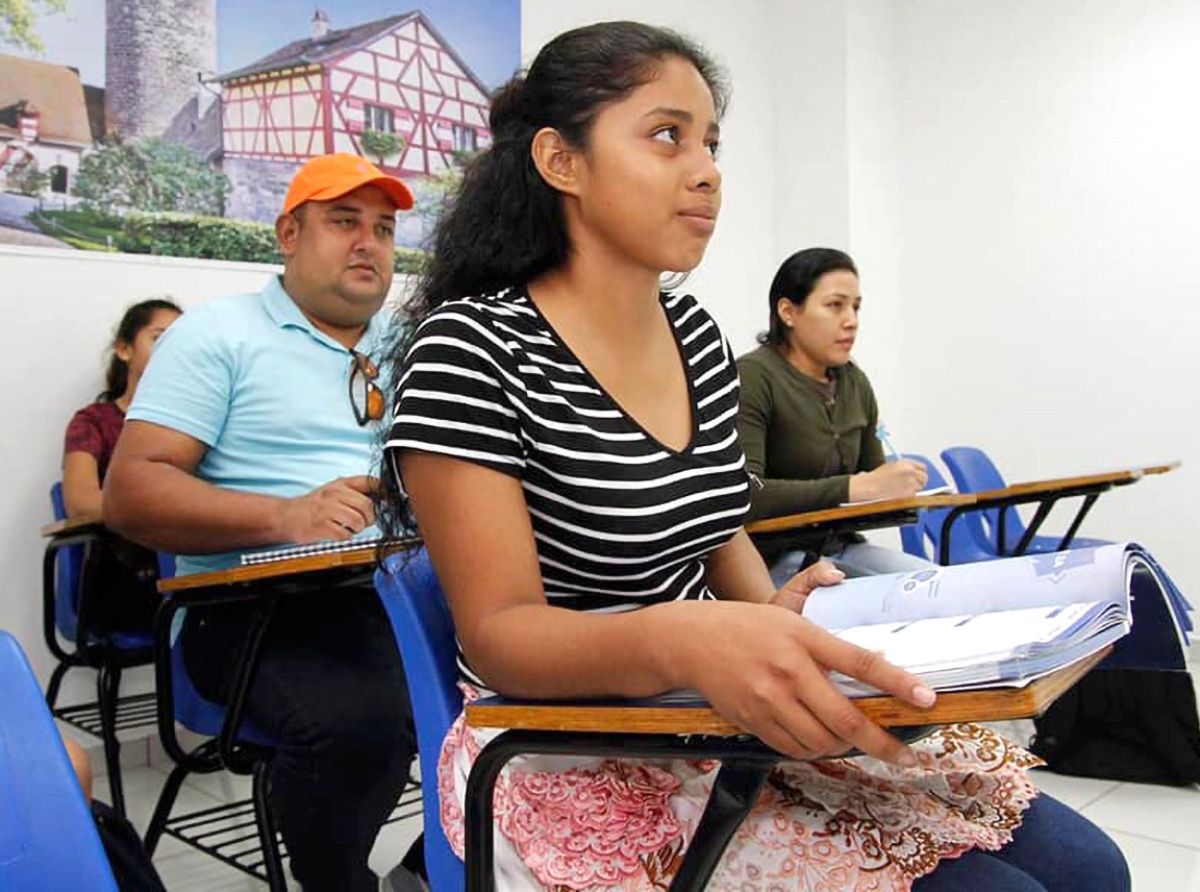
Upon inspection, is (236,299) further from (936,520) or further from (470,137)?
(936,520)

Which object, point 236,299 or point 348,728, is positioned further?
point 236,299

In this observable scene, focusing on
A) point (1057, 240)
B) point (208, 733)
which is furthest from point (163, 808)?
point (1057, 240)

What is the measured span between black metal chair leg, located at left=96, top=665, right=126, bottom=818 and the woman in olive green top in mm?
1436

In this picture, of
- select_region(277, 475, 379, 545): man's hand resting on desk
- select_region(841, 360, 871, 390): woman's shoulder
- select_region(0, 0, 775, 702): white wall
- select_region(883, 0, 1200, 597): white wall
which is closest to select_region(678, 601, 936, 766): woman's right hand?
select_region(277, 475, 379, 545): man's hand resting on desk

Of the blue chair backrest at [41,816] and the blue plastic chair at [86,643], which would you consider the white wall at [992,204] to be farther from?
the blue chair backrest at [41,816]

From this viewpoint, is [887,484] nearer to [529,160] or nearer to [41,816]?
[529,160]

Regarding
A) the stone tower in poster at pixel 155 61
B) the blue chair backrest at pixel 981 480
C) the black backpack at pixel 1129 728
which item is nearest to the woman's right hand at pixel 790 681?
the black backpack at pixel 1129 728

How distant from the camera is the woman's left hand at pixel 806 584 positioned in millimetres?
953

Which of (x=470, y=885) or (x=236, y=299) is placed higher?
(x=236, y=299)

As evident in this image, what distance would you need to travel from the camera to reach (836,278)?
9.51 feet

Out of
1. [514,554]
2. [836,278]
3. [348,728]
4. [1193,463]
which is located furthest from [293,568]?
[1193,463]

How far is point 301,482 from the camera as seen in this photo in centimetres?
191

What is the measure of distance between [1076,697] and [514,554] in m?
2.12

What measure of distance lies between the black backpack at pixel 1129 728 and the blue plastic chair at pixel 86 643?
203 cm
